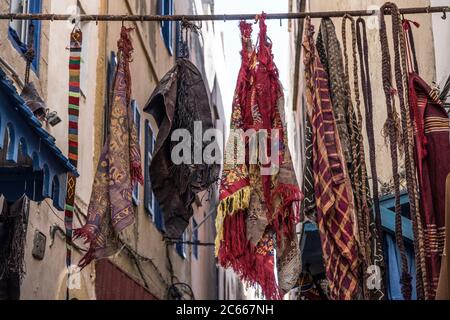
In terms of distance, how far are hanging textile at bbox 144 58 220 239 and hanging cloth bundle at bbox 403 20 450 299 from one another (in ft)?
4.80

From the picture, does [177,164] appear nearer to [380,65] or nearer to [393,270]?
[393,270]

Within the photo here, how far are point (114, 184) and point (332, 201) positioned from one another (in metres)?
1.50

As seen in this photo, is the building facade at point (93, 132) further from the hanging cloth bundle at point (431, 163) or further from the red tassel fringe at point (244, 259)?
the hanging cloth bundle at point (431, 163)

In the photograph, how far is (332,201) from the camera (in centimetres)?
489

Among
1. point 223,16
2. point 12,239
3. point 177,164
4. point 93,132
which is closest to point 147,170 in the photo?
point 93,132

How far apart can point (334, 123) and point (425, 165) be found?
67cm

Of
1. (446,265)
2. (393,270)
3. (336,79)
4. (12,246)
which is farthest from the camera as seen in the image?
(393,270)

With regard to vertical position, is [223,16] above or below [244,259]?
above

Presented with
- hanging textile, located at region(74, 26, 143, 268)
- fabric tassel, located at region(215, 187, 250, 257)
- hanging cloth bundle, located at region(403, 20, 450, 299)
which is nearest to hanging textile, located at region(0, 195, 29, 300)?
hanging textile, located at region(74, 26, 143, 268)

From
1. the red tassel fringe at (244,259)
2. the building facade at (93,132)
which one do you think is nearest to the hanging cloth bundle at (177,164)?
the red tassel fringe at (244,259)

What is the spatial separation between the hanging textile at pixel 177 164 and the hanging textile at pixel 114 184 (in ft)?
0.59

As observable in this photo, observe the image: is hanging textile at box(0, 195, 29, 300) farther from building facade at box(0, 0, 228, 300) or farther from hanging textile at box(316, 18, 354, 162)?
hanging textile at box(316, 18, 354, 162)

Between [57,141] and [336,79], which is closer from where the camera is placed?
[336,79]
